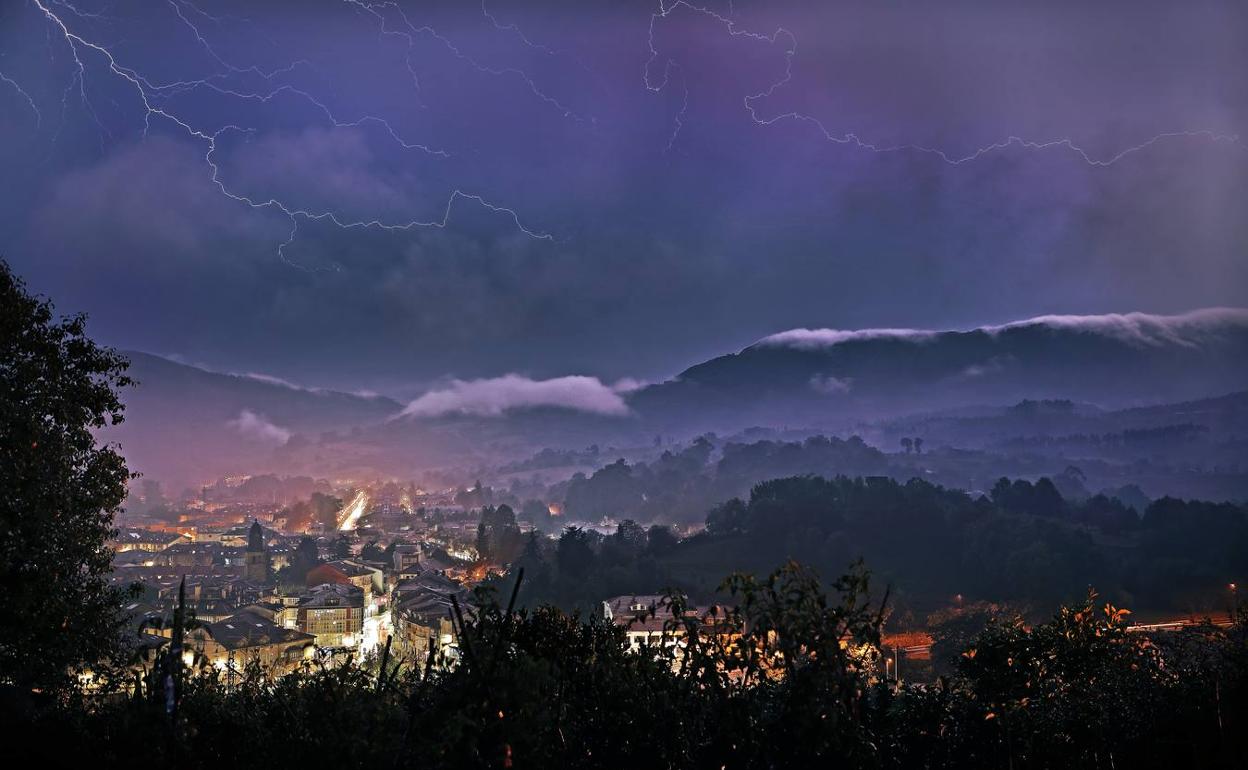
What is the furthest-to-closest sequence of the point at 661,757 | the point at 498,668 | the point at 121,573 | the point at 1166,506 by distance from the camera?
the point at 1166,506, the point at 121,573, the point at 661,757, the point at 498,668

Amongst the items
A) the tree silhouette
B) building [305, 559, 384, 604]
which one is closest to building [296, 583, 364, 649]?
building [305, 559, 384, 604]

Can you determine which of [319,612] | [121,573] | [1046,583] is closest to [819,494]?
[1046,583]

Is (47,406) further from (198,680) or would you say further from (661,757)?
(661,757)

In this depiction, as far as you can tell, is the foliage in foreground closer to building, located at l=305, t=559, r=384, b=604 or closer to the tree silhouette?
the tree silhouette

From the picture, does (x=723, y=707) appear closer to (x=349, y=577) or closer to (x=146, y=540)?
(x=349, y=577)

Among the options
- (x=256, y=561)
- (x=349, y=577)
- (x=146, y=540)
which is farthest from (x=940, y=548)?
(x=146, y=540)
